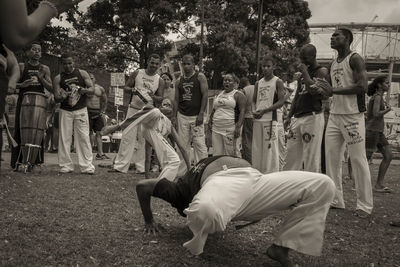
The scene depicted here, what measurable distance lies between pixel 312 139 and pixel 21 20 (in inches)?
200

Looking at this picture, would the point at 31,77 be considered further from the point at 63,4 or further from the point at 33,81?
the point at 63,4

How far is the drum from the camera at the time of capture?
810 centimetres

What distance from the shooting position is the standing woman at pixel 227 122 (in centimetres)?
865

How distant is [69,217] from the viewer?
4.72m

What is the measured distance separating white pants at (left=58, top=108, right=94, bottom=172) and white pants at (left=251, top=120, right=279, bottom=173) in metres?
2.97

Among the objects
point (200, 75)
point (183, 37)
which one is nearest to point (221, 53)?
point (183, 37)

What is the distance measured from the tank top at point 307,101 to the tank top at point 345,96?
1.71 ft

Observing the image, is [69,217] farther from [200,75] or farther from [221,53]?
[221,53]

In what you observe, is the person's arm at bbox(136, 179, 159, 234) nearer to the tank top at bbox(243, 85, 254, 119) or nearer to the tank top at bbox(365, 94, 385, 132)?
the tank top at bbox(365, 94, 385, 132)

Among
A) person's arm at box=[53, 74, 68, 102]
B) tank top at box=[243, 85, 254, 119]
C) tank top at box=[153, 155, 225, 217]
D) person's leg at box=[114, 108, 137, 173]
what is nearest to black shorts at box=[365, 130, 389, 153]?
tank top at box=[243, 85, 254, 119]

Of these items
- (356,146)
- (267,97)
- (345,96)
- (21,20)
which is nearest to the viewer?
(21,20)

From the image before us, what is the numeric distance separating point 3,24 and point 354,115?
15.3 feet

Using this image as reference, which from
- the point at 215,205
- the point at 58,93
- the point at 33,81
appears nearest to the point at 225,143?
the point at 58,93

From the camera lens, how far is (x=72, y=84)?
8641mm
